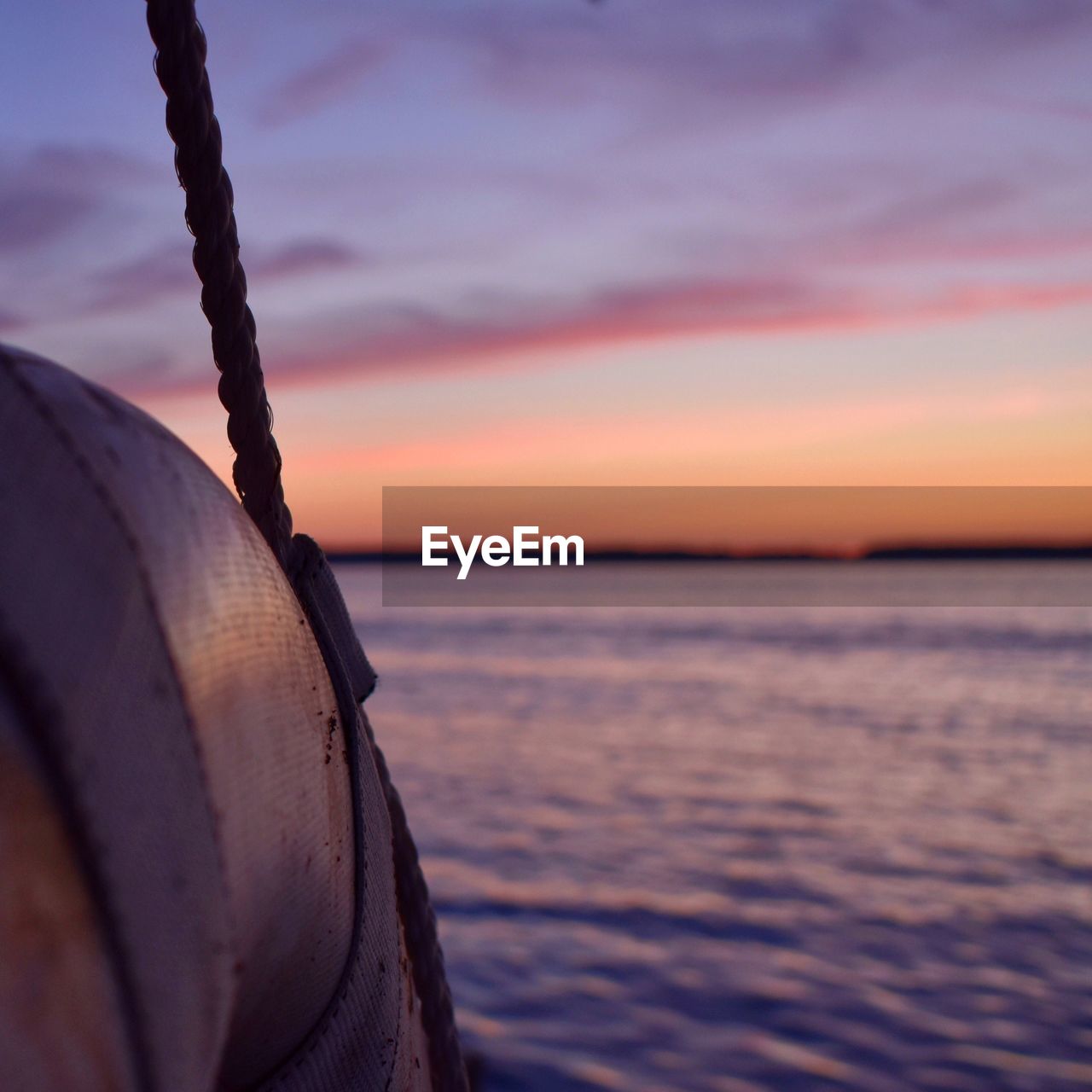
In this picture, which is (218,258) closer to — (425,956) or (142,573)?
(142,573)

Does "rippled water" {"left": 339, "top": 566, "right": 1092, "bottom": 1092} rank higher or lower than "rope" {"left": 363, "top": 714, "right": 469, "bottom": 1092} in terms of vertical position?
lower

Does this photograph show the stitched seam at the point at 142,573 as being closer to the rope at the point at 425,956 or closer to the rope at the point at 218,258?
the rope at the point at 218,258

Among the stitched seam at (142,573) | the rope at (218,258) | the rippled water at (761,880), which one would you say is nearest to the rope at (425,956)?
the rope at (218,258)

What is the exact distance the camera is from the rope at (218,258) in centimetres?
110

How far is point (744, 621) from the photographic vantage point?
98.1 feet

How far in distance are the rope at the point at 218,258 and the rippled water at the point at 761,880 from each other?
13.0 ft

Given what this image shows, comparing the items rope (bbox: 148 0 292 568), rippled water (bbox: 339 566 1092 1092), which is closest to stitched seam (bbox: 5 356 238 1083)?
rope (bbox: 148 0 292 568)

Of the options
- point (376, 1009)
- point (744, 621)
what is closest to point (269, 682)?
point (376, 1009)

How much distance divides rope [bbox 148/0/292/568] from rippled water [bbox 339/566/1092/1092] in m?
3.97

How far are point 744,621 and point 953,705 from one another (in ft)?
49.6

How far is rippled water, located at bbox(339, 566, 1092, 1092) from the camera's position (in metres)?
4.70

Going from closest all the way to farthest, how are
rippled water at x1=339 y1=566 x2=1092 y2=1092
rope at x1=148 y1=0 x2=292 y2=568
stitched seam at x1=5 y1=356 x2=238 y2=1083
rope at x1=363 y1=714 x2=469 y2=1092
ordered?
stitched seam at x1=5 y1=356 x2=238 y2=1083 → rope at x1=148 y1=0 x2=292 y2=568 → rope at x1=363 y1=714 x2=469 y2=1092 → rippled water at x1=339 y1=566 x2=1092 y2=1092

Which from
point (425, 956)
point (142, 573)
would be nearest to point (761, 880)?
point (425, 956)

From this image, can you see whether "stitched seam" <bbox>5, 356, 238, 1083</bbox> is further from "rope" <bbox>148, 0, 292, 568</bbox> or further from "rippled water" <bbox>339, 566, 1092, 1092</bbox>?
"rippled water" <bbox>339, 566, 1092, 1092</bbox>
